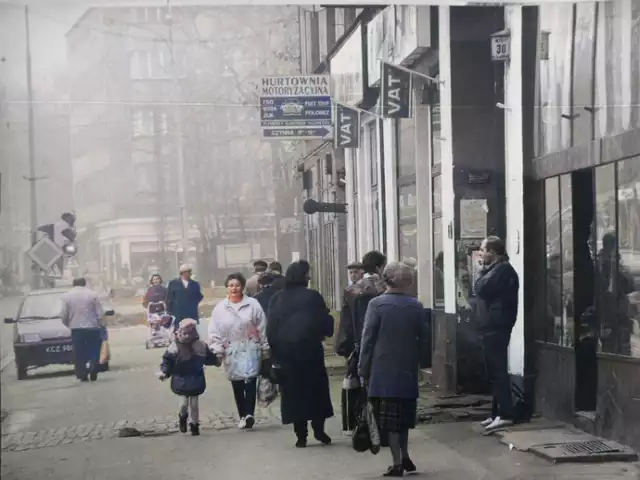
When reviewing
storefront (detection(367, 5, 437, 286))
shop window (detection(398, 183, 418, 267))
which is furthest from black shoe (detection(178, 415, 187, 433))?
shop window (detection(398, 183, 418, 267))

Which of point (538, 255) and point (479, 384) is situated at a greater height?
point (538, 255)

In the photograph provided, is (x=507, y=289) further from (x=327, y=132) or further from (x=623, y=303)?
(x=327, y=132)

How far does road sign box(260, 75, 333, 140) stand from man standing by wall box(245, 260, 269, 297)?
73 cm

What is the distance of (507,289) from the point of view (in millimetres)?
8375

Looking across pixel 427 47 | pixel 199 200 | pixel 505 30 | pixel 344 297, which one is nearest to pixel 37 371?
pixel 199 200

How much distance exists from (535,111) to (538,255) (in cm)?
104

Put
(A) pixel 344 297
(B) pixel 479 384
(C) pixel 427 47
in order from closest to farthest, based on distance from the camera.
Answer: (C) pixel 427 47 < (A) pixel 344 297 < (B) pixel 479 384

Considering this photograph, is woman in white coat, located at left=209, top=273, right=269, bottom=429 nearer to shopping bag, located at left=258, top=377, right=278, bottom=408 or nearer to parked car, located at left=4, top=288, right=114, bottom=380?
shopping bag, located at left=258, top=377, right=278, bottom=408

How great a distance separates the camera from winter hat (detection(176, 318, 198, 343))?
289 inches

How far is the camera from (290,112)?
729 centimetres

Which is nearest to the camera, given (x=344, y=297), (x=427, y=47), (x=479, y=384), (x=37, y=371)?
(x=37, y=371)

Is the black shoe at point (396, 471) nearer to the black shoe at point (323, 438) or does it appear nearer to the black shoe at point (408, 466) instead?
the black shoe at point (408, 466)

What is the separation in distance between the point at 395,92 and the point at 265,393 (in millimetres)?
2015

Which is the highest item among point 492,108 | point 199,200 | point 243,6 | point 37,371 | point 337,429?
point 243,6
